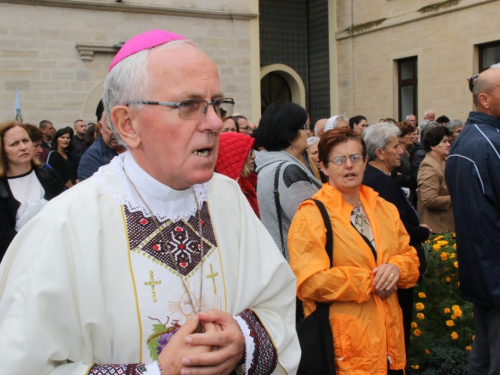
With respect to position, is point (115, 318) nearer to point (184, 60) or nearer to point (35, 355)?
point (35, 355)

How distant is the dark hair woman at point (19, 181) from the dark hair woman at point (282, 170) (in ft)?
6.19

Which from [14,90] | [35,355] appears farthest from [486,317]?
[14,90]

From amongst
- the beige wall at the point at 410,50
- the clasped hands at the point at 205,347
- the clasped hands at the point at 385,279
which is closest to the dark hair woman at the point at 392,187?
the clasped hands at the point at 385,279

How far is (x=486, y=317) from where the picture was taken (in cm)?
351

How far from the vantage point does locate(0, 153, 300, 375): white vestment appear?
154 cm

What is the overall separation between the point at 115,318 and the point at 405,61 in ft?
50.6

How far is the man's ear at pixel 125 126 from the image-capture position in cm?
178

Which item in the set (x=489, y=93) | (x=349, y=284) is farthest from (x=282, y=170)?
(x=489, y=93)

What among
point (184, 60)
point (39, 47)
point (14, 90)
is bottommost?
point (184, 60)

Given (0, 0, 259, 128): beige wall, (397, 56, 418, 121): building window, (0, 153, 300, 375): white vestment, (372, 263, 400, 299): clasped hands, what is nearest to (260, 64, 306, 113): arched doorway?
(397, 56, 418, 121): building window

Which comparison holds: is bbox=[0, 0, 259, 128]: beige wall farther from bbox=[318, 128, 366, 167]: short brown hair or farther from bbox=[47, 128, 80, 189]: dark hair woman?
bbox=[318, 128, 366, 167]: short brown hair

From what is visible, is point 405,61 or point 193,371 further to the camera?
point 405,61

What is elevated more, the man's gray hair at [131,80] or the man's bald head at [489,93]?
the man's bald head at [489,93]

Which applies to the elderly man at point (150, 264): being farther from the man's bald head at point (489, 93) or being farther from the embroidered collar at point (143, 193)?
the man's bald head at point (489, 93)
